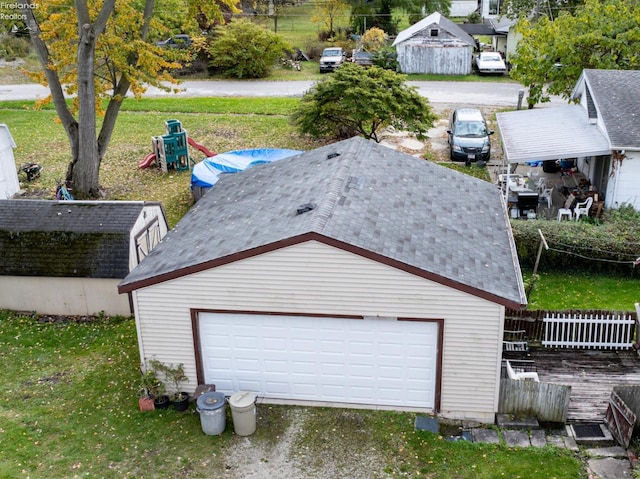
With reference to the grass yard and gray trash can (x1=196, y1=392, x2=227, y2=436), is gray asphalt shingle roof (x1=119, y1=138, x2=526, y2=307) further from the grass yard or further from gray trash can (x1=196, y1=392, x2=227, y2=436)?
the grass yard

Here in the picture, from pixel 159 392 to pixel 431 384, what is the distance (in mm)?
5094

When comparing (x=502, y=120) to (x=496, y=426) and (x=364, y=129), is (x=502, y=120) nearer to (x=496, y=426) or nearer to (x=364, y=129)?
(x=364, y=129)

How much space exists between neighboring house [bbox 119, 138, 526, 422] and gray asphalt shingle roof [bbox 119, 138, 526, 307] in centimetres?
4

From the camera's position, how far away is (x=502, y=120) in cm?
2588

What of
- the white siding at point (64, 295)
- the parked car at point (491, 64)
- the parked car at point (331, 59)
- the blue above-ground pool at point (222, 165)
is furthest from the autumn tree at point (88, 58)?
the parked car at point (491, 64)

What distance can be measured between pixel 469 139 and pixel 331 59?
21070mm

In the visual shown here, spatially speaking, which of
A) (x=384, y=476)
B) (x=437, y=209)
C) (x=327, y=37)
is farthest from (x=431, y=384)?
(x=327, y=37)

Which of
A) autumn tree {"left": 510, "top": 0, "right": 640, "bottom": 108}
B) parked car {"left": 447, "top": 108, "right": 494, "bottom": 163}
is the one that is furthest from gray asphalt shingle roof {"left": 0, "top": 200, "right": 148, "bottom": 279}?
autumn tree {"left": 510, "top": 0, "right": 640, "bottom": 108}

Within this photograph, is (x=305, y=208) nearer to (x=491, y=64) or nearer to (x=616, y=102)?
(x=616, y=102)

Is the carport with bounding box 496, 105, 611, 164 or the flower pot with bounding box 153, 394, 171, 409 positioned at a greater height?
the carport with bounding box 496, 105, 611, 164

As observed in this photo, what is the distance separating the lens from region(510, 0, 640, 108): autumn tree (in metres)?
27.7

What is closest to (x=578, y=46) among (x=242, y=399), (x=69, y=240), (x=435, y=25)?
(x=435, y=25)

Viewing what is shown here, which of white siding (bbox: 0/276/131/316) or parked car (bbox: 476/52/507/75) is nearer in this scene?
white siding (bbox: 0/276/131/316)

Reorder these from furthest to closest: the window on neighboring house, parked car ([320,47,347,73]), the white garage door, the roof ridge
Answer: parked car ([320,47,347,73]) → the window on neighboring house → the white garage door → the roof ridge
